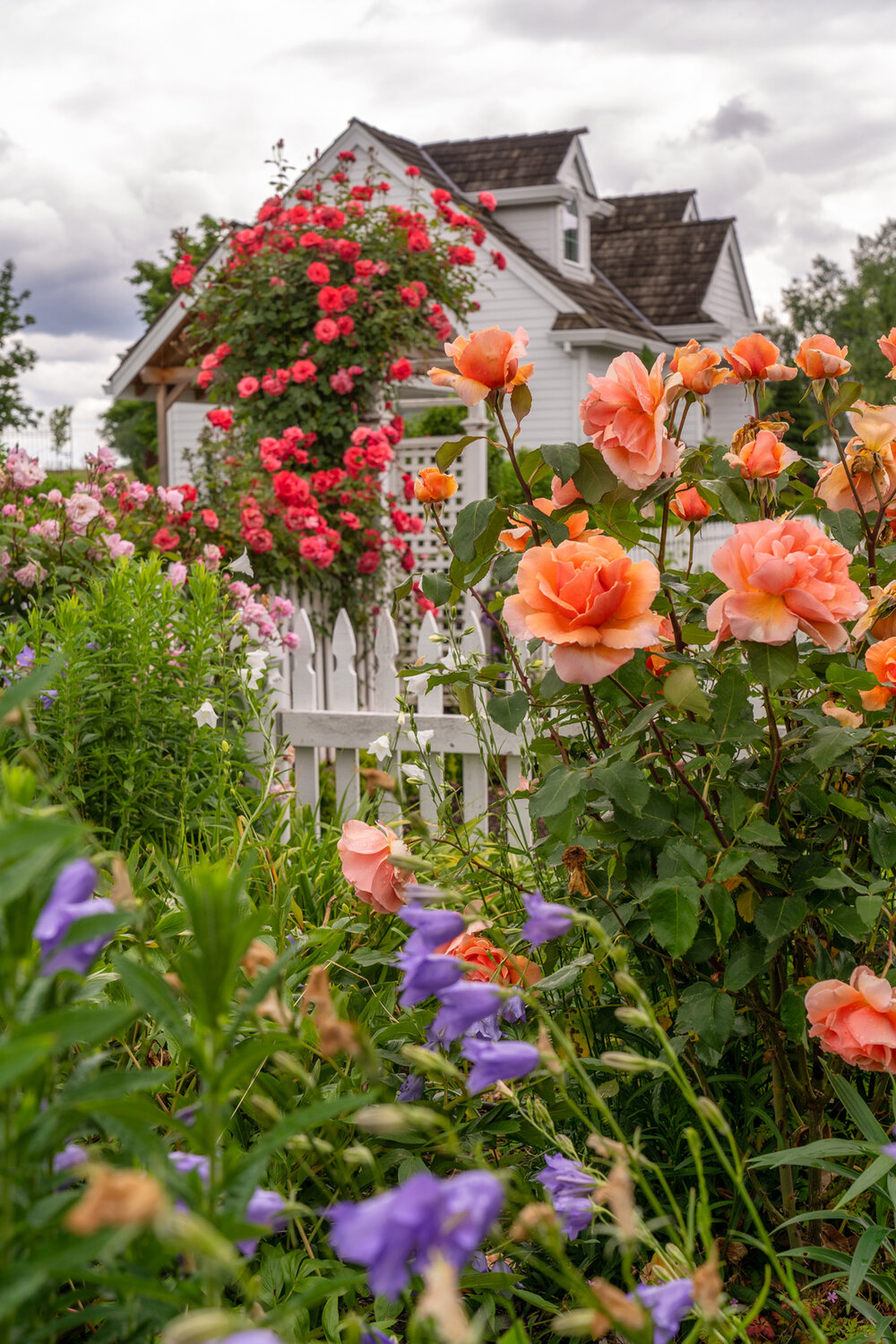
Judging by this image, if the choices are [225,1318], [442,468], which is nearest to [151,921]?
[442,468]

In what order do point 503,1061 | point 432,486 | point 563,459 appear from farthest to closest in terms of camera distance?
point 432,486 → point 563,459 → point 503,1061

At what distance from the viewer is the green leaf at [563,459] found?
4.72 feet

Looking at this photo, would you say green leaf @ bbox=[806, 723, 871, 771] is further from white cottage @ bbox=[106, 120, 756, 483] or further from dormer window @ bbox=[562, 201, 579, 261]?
dormer window @ bbox=[562, 201, 579, 261]

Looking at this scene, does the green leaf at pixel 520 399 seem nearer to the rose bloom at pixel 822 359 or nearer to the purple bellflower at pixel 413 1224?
the rose bloom at pixel 822 359

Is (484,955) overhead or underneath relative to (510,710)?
underneath

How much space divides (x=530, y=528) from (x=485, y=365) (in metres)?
0.25

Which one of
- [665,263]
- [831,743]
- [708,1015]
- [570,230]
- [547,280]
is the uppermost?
[665,263]

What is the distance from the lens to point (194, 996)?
26.1 inches

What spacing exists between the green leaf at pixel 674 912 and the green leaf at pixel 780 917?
14 cm

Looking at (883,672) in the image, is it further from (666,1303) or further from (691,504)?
(666,1303)

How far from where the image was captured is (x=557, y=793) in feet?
4.30

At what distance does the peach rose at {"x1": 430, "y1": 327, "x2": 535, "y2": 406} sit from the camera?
1450mm

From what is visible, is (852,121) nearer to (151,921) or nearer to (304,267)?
(304,267)

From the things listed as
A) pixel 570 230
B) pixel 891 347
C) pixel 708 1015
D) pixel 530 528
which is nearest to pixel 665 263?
pixel 570 230
